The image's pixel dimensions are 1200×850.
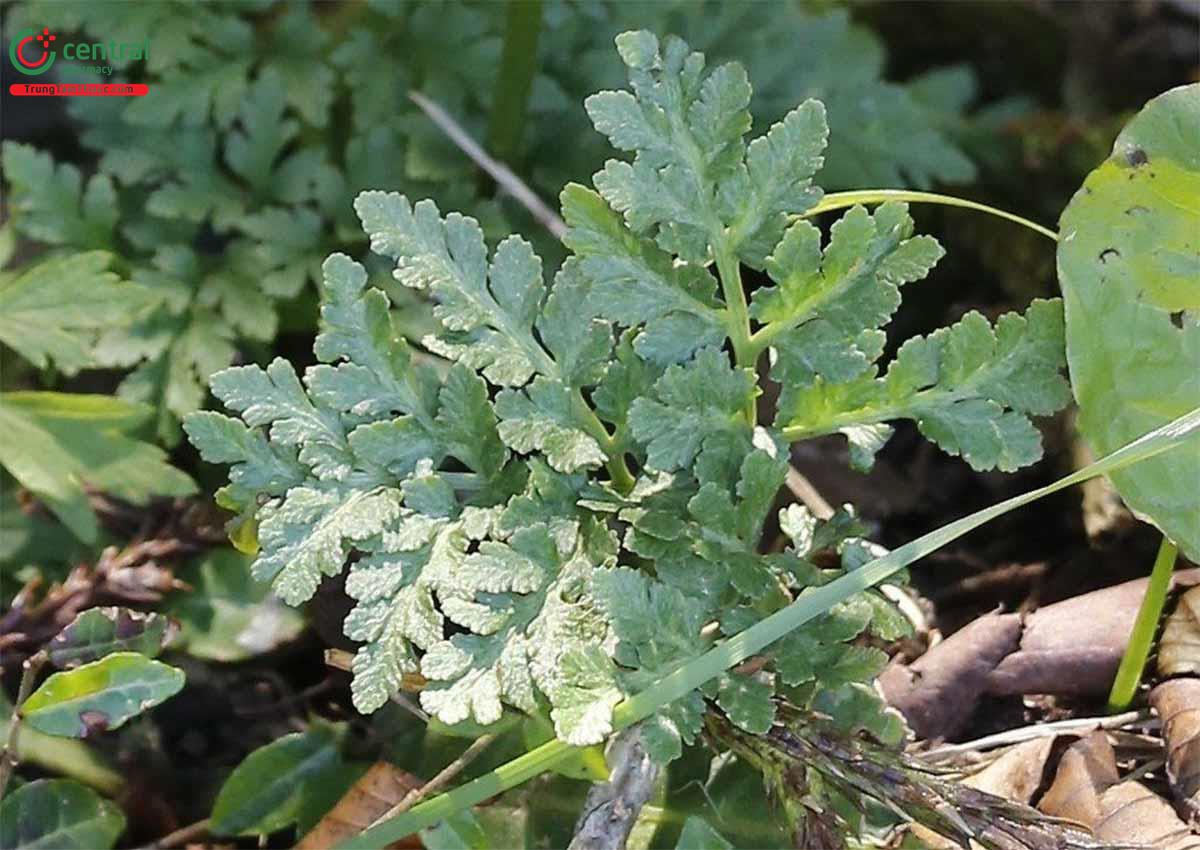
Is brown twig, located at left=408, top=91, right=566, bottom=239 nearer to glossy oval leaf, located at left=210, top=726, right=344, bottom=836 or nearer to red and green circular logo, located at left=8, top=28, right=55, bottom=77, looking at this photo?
red and green circular logo, located at left=8, top=28, right=55, bottom=77

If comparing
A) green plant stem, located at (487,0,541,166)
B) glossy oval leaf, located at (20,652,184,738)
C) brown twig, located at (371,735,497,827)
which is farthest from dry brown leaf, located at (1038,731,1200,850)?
green plant stem, located at (487,0,541,166)

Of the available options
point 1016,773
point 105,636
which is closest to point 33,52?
point 105,636

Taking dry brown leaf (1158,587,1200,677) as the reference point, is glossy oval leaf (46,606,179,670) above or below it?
below

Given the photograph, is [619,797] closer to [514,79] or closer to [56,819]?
[56,819]

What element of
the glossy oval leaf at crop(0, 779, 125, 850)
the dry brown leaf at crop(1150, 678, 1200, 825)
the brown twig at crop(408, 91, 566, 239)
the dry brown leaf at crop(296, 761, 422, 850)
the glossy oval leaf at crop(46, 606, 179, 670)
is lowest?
the glossy oval leaf at crop(0, 779, 125, 850)

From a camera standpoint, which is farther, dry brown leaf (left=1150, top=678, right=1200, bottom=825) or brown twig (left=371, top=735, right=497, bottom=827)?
brown twig (left=371, top=735, right=497, bottom=827)

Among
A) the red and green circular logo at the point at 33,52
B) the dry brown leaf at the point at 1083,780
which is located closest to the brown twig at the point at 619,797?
the dry brown leaf at the point at 1083,780

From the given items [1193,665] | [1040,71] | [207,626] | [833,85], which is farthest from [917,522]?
[1040,71]
